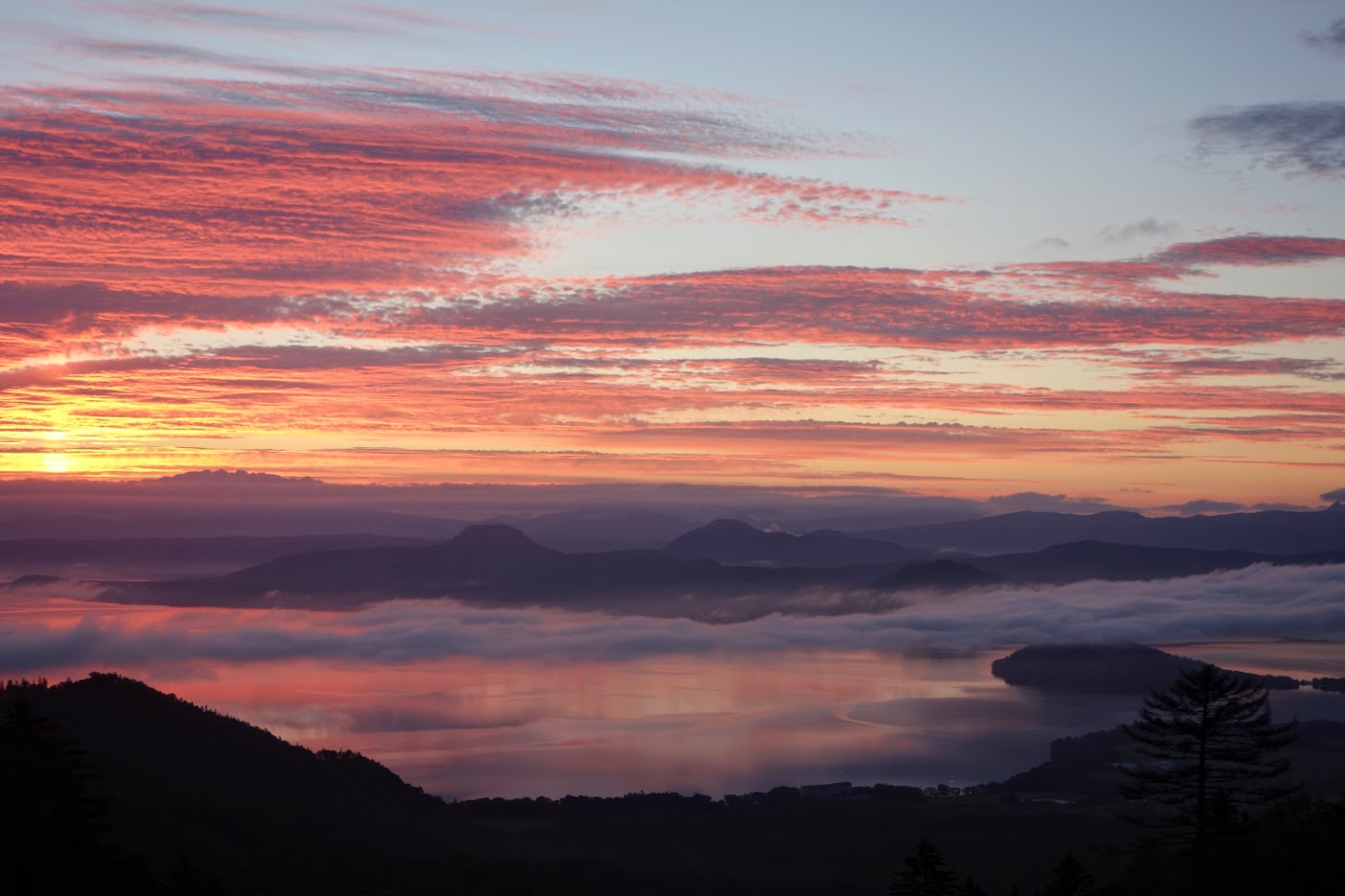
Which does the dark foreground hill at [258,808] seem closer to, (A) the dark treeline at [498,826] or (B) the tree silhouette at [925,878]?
(A) the dark treeline at [498,826]

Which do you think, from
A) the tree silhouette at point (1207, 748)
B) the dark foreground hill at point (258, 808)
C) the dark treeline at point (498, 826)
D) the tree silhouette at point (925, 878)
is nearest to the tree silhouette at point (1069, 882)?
the tree silhouette at point (925, 878)

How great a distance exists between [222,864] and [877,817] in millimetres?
92077

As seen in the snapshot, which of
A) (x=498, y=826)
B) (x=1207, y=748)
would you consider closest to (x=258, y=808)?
(x=498, y=826)

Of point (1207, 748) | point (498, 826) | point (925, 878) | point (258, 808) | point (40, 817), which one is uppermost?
point (1207, 748)

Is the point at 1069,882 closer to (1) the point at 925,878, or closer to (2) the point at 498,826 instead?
(1) the point at 925,878

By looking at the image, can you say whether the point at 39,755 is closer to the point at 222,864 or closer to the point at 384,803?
the point at 222,864

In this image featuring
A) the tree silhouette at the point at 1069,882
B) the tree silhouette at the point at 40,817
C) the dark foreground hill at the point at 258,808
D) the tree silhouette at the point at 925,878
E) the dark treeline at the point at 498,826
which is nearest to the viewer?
the tree silhouette at the point at 40,817

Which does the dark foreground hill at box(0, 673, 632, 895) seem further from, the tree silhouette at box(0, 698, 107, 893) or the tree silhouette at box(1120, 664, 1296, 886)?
the tree silhouette at box(1120, 664, 1296, 886)

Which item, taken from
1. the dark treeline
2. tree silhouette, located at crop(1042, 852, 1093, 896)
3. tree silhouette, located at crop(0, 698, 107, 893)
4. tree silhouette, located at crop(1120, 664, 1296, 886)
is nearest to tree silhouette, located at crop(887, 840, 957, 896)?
tree silhouette, located at crop(1042, 852, 1093, 896)

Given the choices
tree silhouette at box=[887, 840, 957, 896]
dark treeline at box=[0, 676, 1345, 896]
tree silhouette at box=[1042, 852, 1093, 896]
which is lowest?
dark treeline at box=[0, 676, 1345, 896]

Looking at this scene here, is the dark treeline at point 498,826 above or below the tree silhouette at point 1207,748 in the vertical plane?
below

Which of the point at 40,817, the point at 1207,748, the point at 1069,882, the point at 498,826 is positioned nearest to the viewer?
the point at 40,817

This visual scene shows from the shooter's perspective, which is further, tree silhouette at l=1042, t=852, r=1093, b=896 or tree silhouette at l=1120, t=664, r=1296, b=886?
tree silhouette at l=1042, t=852, r=1093, b=896

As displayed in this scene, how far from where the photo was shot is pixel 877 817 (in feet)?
538
